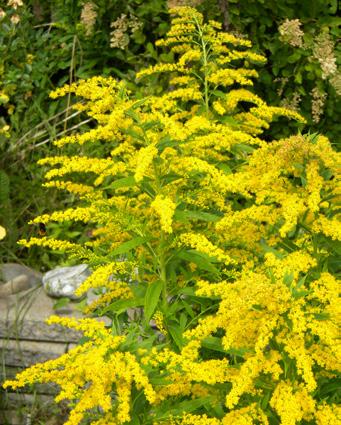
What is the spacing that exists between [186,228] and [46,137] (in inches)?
144

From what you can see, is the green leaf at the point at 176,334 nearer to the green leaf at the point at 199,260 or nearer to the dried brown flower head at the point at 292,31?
the green leaf at the point at 199,260

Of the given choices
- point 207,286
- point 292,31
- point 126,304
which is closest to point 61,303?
point 126,304

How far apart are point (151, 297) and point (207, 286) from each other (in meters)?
0.44

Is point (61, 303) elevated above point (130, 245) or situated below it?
below

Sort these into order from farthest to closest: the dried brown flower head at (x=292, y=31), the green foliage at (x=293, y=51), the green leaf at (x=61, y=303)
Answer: the green foliage at (x=293, y=51)
the dried brown flower head at (x=292, y=31)
the green leaf at (x=61, y=303)

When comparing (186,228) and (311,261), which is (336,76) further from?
(311,261)

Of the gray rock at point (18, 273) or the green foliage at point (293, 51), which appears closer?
the gray rock at point (18, 273)

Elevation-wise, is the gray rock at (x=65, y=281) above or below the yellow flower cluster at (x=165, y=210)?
below

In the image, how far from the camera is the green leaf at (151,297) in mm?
3119

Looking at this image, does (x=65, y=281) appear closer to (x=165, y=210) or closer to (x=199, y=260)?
(x=199, y=260)

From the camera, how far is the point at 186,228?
3426 millimetres

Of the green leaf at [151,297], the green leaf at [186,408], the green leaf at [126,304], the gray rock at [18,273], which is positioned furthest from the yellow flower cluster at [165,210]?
the gray rock at [18,273]

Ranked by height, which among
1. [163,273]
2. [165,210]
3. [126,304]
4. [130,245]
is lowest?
[126,304]

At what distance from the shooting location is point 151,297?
3180mm
